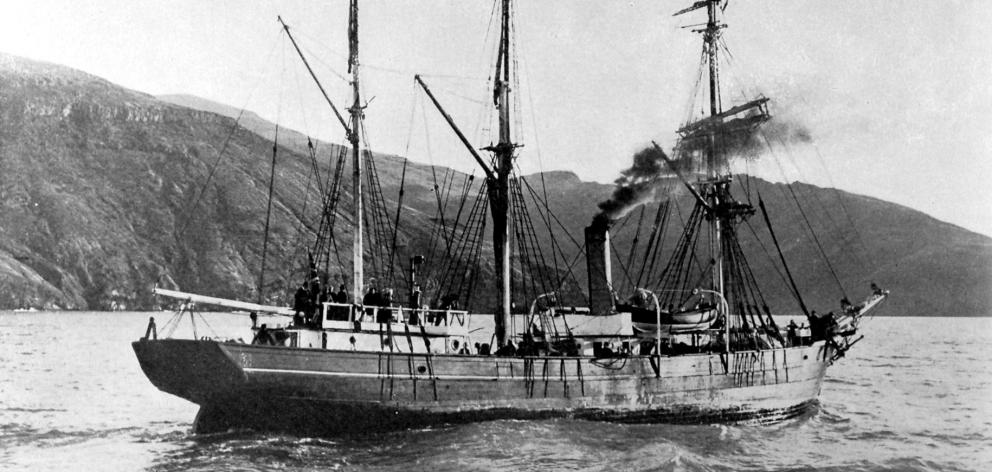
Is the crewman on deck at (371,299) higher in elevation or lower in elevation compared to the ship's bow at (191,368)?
higher

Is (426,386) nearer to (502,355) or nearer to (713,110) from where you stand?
(502,355)

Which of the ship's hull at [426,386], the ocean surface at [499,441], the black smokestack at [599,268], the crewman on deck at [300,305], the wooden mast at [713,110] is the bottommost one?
the ocean surface at [499,441]

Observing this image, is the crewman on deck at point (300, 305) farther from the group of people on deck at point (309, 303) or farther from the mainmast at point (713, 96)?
the mainmast at point (713, 96)

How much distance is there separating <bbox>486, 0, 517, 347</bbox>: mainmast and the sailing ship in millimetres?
52

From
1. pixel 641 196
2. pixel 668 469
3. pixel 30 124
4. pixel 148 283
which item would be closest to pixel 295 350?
pixel 668 469

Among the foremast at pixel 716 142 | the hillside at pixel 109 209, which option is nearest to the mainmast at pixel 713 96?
the foremast at pixel 716 142

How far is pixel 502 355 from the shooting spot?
26125 millimetres

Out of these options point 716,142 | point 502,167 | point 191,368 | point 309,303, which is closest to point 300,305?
point 309,303

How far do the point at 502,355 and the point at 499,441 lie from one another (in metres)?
4.00

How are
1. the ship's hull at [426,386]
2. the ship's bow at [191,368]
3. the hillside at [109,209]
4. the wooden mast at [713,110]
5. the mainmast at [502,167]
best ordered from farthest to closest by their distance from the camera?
the hillside at [109,209] < the wooden mast at [713,110] < the mainmast at [502,167] < the ship's hull at [426,386] < the ship's bow at [191,368]

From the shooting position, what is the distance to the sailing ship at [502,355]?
865 inches

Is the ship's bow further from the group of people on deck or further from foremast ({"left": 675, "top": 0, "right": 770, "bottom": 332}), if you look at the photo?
foremast ({"left": 675, "top": 0, "right": 770, "bottom": 332})

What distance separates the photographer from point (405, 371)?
2336cm

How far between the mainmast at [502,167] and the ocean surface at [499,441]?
6146 mm
